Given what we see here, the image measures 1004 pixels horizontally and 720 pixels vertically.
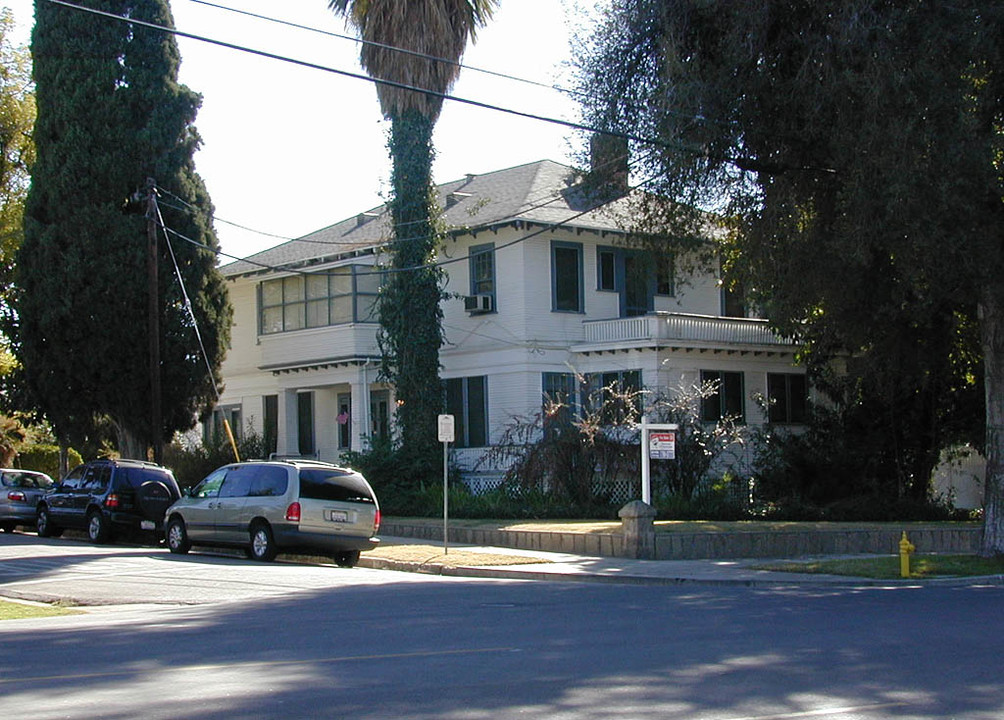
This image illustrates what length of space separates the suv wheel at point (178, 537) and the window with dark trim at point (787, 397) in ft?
62.3

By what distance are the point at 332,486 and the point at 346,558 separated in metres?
1.60

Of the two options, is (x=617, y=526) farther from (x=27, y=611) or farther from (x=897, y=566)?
(x=27, y=611)

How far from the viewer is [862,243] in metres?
18.5

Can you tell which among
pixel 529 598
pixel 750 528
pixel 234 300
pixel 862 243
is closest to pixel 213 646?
pixel 529 598

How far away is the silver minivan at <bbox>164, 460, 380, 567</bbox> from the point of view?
21312mm

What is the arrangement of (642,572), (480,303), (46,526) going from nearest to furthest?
1. (642,572)
2. (46,526)
3. (480,303)

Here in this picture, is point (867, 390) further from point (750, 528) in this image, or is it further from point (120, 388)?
point (120, 388)

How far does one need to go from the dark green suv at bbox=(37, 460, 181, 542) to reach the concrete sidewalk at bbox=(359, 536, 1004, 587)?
18.3 ft

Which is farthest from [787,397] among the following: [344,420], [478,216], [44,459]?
[44,459]

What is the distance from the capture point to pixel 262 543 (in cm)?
2178

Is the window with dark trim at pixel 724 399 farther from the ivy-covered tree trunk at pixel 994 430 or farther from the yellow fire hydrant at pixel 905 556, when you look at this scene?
the yellow fire hydrant at pixel 905 556

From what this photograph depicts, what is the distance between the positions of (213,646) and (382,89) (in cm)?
2154

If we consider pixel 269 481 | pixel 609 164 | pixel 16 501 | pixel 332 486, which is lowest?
pixel 16 501

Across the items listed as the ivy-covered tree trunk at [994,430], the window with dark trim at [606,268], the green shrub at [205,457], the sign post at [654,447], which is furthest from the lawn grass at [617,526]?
the green shrub at [205,457]
